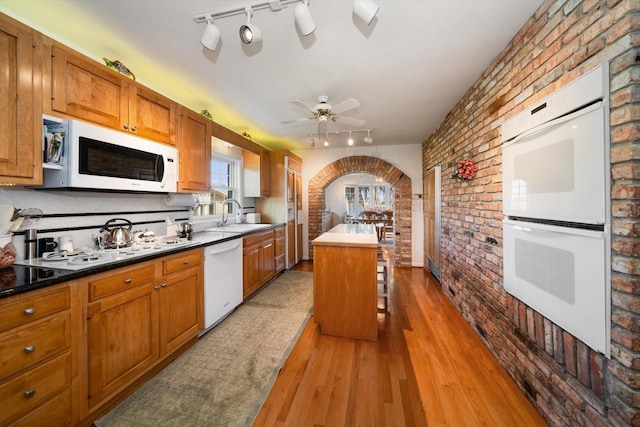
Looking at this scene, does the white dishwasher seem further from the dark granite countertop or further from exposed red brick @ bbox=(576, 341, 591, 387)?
exposed red brick @ bbox=(576, 341, 591, 387)

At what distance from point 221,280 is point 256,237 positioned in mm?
920

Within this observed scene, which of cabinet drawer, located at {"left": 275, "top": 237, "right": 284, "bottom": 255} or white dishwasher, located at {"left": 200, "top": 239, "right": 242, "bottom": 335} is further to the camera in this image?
cabinet drawer, located at {"left": 275, "top": 237, "right": 284, "bottom": 255}

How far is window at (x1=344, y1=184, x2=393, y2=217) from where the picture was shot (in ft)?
32.1

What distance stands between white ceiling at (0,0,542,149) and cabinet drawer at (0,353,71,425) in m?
2.11

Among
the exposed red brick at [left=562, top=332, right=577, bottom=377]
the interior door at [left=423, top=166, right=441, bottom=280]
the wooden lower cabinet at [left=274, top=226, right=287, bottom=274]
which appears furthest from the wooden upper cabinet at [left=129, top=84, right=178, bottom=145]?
the interior door at [left=423, top=166, right=441, bottom=280]

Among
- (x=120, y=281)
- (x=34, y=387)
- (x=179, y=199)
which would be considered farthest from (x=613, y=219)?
(x=179, y=199)

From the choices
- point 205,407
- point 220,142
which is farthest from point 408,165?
point 205,407

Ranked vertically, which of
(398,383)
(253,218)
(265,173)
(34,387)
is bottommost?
(398,383)

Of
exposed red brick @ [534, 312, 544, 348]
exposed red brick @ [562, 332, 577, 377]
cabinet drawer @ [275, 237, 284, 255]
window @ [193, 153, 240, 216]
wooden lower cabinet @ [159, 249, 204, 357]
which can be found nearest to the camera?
exposed red brick @ [562, 332, 577, 377]

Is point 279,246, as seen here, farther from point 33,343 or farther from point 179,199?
point 33,343

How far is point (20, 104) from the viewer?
1305mm

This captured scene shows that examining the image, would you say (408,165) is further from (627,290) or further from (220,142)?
(627,290)

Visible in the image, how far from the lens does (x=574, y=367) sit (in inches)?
48.0

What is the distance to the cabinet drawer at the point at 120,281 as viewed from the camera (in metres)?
1.37
